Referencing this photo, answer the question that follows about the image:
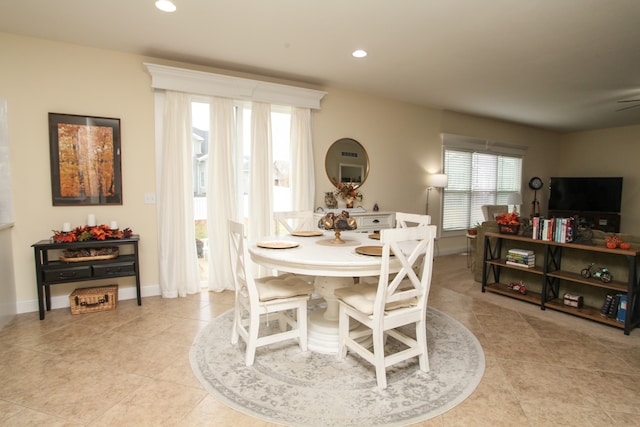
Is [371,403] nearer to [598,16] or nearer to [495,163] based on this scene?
[598,16]

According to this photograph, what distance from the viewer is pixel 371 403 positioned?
187cm

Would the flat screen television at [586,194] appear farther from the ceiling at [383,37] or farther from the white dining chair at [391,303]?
the white dining chair at [391,303]

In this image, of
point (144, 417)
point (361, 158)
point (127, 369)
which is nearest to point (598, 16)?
point (361, 158)

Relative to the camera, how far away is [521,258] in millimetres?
3621

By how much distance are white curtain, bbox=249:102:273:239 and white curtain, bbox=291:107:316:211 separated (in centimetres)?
33

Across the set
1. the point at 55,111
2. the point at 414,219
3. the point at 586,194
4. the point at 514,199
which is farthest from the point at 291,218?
the point at 586,194

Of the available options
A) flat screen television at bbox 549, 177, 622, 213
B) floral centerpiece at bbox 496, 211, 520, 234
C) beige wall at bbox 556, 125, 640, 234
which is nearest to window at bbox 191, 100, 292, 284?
floral centerpiece at bbox 496, 211, 520, 234

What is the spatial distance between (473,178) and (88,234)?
630cm

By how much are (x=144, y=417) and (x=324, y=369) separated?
108 centimetres

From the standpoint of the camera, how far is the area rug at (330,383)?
1791 mm

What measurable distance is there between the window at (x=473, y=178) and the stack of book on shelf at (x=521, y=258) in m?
2.39

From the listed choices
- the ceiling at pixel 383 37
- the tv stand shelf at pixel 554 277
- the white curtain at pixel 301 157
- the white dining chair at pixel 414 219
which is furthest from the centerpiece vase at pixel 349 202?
the tv stand shelf at pixel 554 277

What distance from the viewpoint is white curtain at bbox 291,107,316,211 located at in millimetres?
4293

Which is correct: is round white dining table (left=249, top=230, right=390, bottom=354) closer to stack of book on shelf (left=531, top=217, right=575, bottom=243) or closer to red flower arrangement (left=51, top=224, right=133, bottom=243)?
red flower arrangement (left=51, top=224, right=133, bottom=243)
